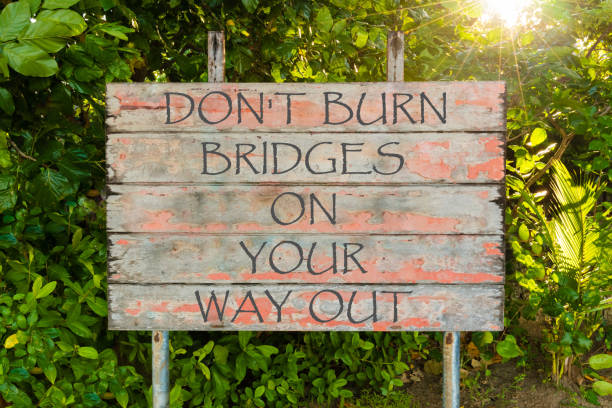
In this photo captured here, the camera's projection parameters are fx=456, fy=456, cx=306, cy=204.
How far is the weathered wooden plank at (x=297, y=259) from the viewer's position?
56.3 inches

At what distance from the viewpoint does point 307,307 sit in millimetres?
1462

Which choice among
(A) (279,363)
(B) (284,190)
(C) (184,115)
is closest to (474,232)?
(B) (284,190)

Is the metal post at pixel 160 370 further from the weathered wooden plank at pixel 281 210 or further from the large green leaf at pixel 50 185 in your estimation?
the large green leaf at pixel 50 185

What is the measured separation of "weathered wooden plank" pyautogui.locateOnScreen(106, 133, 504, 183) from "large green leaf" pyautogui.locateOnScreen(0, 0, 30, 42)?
370 millimetres

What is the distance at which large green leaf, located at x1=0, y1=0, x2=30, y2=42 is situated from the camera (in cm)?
115

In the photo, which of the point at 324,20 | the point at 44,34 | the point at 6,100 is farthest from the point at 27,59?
the point at 324,20

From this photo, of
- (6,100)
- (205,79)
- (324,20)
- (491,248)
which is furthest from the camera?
(205,79)

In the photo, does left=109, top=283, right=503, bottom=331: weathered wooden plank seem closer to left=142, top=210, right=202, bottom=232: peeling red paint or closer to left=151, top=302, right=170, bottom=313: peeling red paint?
left=151, top=302, right=170, bottom=313: peeling red paint

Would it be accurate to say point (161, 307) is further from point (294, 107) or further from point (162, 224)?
point (294, 107)

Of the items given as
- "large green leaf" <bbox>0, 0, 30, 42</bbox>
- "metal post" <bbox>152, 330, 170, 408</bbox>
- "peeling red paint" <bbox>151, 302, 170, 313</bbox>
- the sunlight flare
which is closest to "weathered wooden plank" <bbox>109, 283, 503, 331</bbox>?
"peeling red paint" <bbox>151, 302, 170, 313</bbox>

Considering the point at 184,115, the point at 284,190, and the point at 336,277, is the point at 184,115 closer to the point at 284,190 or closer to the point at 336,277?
the point at 284,190

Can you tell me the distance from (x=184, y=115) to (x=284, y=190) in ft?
1.29

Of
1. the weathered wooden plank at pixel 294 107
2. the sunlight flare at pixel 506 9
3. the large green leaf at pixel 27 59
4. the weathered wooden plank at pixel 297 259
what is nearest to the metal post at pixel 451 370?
the weathered wooden plank at pixel 297 259

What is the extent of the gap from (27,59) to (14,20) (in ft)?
0.36
